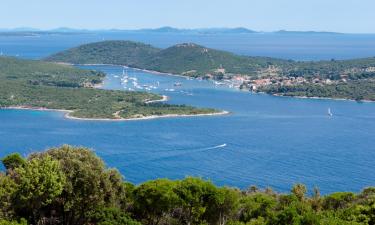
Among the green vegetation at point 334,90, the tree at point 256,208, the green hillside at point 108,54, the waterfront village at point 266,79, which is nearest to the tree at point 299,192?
the tree at point 256,208

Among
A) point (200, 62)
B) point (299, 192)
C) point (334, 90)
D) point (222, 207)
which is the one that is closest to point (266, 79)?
point (334, 90)

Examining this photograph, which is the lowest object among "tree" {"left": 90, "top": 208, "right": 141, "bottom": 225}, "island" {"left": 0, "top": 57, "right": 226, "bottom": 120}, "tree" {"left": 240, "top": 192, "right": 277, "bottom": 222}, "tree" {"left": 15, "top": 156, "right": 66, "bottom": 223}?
"island" {"left": 0, "top": 57, "right": 226, "bottom": 120}

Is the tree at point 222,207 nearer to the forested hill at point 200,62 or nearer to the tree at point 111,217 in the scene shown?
the tree at point 111,217

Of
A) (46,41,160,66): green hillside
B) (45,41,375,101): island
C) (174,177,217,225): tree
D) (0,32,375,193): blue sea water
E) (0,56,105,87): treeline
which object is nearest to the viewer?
(174,177,217,225): tree

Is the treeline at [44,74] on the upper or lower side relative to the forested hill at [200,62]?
lower


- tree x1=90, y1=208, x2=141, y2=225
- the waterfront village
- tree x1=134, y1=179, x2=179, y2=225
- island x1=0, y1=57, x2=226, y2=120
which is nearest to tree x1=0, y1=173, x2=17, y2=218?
tree x1=90, y1=208, x2=141, y2=225

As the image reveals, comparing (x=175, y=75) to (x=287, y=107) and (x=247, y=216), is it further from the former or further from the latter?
(x=247, y=216)

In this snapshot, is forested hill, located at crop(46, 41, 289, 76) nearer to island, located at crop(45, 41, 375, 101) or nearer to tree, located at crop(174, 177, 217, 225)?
island, located at crop(45, 41, 375, 101)
